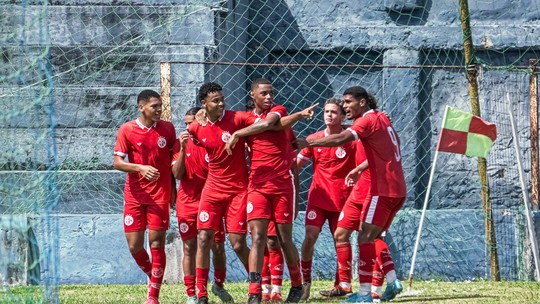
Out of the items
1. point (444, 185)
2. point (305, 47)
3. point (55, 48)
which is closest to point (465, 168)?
point (444, 185)

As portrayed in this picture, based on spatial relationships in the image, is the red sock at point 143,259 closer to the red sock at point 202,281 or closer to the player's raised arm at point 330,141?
the red sock at point 202,281

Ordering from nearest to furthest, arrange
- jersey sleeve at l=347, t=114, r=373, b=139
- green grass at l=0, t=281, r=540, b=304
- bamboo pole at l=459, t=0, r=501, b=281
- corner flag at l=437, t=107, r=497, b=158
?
1. jersey sleeve at l=347, t=114, r=373, b=139
2. green grass at l=0, t=281, r=540, b=304
3. corner flag at l=437, t=107, r=497, b=158
4. bamboo pole at l=459, t=0, r=501, b=281

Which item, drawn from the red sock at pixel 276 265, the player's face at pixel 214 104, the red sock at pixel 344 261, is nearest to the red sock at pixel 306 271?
the red sock at pixel 344 261

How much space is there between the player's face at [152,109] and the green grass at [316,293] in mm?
1720

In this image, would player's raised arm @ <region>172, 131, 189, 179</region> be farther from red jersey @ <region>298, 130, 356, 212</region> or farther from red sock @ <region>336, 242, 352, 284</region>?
red sock @ <region>336, 242, 352, 284</region>

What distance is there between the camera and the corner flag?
1434 cm

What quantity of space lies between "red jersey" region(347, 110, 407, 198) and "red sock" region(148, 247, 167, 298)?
197 centimetres

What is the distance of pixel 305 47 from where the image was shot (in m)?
18.6

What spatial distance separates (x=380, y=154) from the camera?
38.4 ft

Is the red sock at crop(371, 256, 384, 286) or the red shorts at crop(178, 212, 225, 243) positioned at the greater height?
the red shorts at crop(178, 212, 225, 243)

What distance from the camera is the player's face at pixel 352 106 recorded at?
12.0 m

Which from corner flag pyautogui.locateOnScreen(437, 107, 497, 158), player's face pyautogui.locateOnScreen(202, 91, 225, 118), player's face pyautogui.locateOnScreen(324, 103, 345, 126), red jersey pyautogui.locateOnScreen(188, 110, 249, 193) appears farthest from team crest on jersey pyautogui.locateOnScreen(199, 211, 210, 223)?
corner flag pyautogui.locateOnScreen(437, 107, 497, 158)

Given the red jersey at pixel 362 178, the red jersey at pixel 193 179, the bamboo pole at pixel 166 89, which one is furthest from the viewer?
the bamboo pole at pixel 166 89

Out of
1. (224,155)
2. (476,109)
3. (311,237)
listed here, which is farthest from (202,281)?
(476,109)
